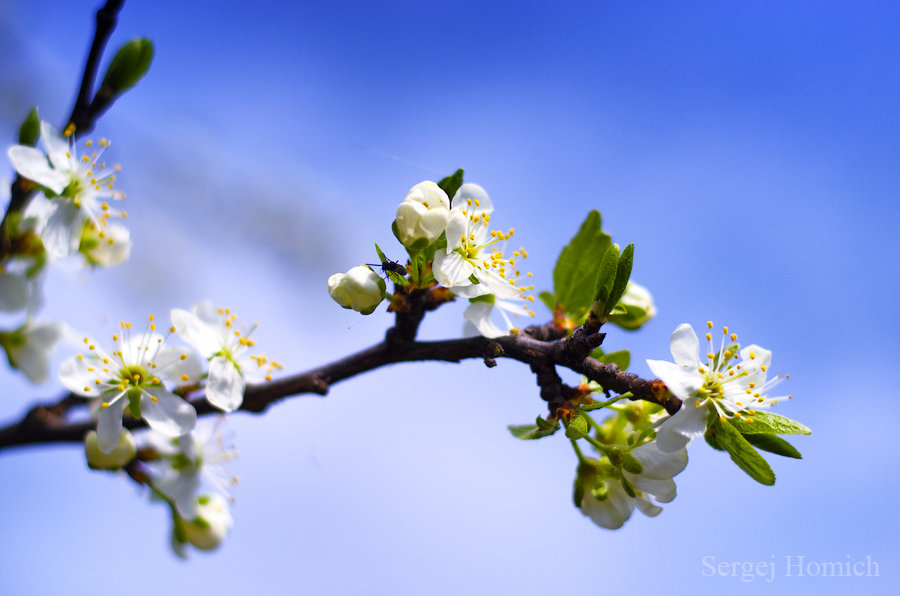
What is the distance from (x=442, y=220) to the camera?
1379 mm

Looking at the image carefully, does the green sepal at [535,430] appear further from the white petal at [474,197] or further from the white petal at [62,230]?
the white petal at [62,230]

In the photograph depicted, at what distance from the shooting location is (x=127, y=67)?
177cm

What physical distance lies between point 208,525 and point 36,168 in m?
1.18

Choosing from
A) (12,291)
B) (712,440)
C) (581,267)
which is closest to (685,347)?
(712,440)

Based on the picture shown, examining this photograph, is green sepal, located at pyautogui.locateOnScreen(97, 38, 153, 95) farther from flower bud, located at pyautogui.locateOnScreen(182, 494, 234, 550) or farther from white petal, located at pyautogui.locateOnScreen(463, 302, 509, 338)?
flower bud, located at pyautogui.locateOnScreen(182, 494, 234, 550)

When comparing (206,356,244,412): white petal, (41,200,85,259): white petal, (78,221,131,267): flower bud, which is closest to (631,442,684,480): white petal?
(206,356,244,412): white petal

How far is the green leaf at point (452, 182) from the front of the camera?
58.6 inches

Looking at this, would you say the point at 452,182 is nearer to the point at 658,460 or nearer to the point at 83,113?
the point at 658,460

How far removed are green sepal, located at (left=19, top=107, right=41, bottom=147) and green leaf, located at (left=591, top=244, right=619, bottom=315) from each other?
1563mm

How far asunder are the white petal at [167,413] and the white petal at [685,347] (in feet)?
3.63

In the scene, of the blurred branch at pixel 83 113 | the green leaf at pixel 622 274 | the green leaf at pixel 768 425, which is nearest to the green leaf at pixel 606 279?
the green leaf at pixel 622 274

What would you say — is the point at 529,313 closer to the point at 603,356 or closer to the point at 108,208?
the point at 603,356

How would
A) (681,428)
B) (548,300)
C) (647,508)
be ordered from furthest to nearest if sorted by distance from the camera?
(548,300)
(647,508)
(681,428)

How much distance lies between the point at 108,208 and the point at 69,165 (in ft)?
0.68
